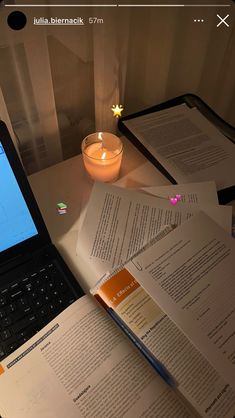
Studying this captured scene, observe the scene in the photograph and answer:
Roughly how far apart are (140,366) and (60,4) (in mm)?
622

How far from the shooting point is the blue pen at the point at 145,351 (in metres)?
0.47

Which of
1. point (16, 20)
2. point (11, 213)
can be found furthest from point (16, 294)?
point (16, 20)

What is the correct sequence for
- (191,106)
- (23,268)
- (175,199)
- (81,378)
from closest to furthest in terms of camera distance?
(81,378), (23,268), (175,199), (191,106)

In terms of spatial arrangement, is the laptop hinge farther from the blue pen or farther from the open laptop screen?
the blue pen

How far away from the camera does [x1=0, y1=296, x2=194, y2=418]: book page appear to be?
0.45 meters

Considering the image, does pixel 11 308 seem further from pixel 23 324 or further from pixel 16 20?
pixel 16 20

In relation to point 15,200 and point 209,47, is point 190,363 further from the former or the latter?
point 209,47

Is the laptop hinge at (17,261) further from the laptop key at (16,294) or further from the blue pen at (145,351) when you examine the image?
the blue pen at (145,351)

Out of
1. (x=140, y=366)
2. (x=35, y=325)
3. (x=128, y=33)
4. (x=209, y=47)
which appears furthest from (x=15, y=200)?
(x=209, y=47)

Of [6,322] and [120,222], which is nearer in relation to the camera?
[6,322]

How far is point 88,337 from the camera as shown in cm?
50

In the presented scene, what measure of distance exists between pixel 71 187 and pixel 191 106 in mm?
399

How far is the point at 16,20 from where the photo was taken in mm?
546

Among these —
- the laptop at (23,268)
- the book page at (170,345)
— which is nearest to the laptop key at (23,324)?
the laptop at (23,268)
